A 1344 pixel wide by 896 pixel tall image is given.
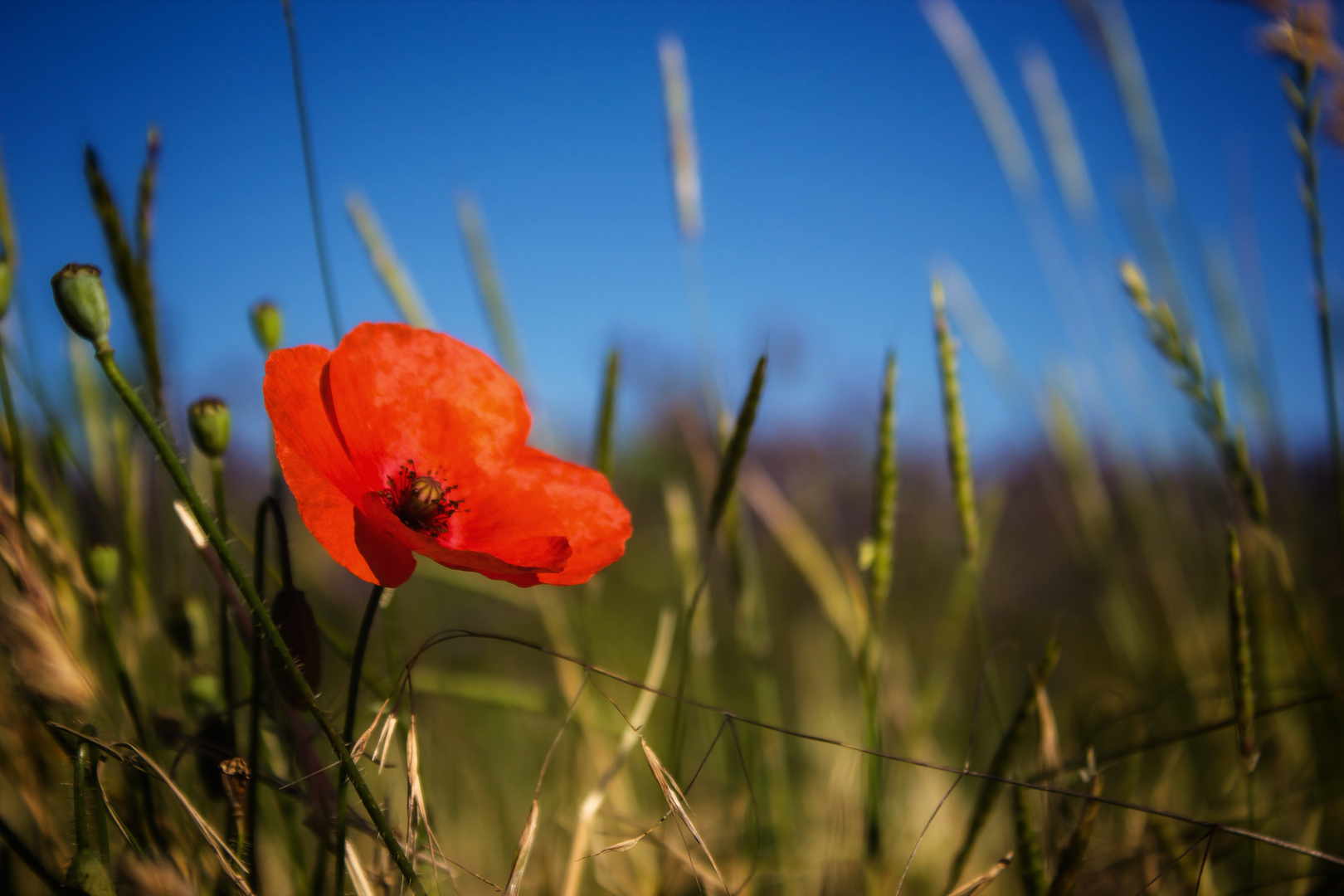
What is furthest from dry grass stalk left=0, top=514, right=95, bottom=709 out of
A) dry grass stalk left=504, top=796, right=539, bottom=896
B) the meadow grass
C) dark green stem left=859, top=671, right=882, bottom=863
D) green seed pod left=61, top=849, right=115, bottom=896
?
dark green stem left=859, top=671, right=882, bottom=863

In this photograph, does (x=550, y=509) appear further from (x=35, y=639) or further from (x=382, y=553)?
(x=35, y=639)

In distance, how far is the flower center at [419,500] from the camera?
49cm

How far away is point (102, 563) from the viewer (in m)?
0.52

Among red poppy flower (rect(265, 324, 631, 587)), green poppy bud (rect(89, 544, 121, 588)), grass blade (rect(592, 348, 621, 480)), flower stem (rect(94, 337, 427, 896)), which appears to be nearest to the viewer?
flower stem (rect(94, 337, 427, 896))

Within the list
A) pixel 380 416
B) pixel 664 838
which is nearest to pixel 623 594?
pixel 664 838

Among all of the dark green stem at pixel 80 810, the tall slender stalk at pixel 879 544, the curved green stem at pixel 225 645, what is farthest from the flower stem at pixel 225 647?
the tall slender stalk at pixel 879 544

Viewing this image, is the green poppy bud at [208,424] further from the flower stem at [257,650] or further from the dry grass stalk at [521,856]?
the dry grass stalk at [521,856]

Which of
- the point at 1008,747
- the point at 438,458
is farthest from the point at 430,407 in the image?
the point at 1008,747

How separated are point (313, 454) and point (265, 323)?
19 centimetres

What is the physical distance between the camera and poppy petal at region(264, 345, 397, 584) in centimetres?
37

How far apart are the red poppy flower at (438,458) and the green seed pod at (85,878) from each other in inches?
7.3

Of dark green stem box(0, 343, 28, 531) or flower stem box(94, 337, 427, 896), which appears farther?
dark green stem box(0, 343, 28, 531)

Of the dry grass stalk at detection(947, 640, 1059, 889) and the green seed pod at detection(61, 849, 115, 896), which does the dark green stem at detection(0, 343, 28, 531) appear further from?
the dry grass stalk at detection(947, 640, 1059, 889)

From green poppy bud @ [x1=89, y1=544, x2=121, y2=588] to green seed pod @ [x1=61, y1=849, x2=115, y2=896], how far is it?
238 mm
